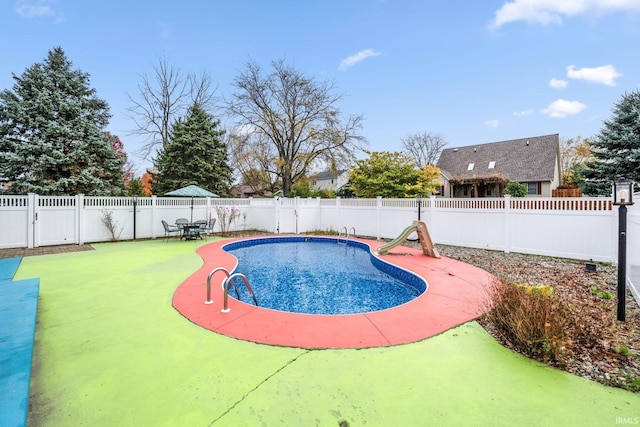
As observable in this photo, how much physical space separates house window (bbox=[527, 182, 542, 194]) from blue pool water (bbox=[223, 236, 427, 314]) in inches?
718

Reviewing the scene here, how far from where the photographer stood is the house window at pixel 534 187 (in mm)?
21195

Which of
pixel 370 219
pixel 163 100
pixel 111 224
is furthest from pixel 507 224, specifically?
pixel 163 100

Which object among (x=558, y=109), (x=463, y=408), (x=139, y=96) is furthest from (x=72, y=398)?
(x=558, y=109)

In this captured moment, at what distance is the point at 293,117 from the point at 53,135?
1256 centimetres

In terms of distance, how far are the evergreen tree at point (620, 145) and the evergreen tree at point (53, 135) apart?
23603mm

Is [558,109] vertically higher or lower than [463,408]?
higher

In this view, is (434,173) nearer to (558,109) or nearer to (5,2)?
(558,109)

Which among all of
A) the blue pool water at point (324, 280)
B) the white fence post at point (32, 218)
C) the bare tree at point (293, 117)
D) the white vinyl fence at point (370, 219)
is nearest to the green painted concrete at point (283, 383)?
the blue pool water at point (324, 280)

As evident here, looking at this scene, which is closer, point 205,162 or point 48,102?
point 48,102

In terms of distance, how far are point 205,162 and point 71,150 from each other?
6.28 meters

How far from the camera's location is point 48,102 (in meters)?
12.8

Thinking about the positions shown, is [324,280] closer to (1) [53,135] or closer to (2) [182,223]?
(2) [182,223]

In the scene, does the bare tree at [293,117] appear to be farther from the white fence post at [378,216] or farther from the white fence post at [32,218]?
the white fence post at [32,218]

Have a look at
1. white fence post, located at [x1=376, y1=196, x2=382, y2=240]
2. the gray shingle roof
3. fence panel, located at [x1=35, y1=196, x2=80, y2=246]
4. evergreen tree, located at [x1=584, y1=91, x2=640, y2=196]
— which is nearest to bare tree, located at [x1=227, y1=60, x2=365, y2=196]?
white fence post, located at [x1=376, y1=196, x2=382, y2=240]
